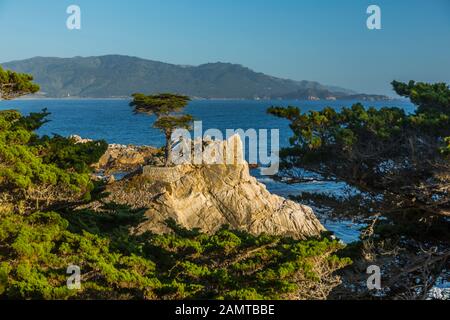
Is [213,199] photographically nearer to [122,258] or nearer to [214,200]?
[214,200]

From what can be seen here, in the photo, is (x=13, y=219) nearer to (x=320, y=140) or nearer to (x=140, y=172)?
(x=320, y=140)

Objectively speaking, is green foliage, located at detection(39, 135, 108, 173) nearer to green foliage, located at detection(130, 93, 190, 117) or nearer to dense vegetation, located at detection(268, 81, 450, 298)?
dense vegetation, located at detection(268, 81, 450, 298)

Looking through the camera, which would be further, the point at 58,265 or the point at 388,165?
the point at 388,165

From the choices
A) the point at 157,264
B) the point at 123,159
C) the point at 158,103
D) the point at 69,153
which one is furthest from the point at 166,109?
the point at 157,264

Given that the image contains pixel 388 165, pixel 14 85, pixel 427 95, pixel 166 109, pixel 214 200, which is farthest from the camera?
pixel 166 109

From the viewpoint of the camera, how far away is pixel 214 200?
22.2m

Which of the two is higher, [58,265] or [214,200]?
[58,265]

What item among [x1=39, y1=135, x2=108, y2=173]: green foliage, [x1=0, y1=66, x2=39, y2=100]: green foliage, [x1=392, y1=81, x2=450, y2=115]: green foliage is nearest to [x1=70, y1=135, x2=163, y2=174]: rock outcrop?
[x1=39, y1=135, x2=108, y2=173]: green foliage

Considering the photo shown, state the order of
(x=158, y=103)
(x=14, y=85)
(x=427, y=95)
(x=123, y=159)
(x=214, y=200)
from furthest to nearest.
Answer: (x=123, y=159) < (x=158, y=103) < (x=214, y=200) < (x=14, y=85) < (x=427, y=95)

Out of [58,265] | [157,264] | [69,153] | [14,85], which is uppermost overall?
[14,85]

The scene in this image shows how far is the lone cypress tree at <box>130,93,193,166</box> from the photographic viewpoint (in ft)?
79.1

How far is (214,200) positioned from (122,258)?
552 inches

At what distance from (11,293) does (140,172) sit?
1581 centimetres
